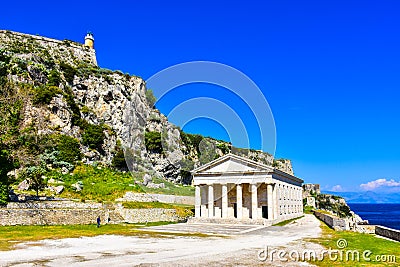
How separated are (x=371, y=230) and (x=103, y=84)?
6022cm

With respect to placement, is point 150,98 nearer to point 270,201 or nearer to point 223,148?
point 223,148

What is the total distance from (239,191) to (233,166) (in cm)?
321

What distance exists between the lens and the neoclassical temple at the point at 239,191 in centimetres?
4419

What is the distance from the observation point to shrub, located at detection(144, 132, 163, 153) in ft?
252

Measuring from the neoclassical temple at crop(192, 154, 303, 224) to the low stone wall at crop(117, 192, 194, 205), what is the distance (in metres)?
6.77

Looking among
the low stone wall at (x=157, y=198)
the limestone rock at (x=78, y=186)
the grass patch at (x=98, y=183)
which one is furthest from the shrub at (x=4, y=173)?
the low stone wall at (x=157, y=198)

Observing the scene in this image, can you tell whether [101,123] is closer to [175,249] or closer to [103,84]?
[103,84]

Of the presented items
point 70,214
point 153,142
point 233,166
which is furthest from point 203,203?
point 153,142

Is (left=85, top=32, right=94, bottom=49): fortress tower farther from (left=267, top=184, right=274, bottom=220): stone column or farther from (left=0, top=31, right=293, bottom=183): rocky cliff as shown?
(left=267, top=184, right=274, bottom=220): stone column

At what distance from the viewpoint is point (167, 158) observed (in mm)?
80188

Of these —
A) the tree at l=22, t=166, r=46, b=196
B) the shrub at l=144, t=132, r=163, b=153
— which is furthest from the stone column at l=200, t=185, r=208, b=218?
the shrub at l=144, t=132, r=163, b=153

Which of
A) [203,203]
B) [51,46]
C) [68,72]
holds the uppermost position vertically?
[51,46]

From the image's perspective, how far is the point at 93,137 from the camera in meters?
65.8

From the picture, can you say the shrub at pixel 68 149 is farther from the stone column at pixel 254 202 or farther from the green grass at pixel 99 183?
the stone column at pixel 254 202
